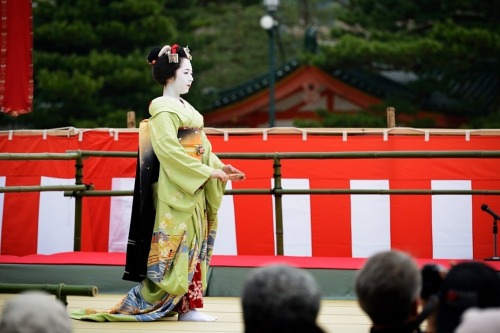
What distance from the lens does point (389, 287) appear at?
2736 mm

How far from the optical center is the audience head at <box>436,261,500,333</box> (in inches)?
104

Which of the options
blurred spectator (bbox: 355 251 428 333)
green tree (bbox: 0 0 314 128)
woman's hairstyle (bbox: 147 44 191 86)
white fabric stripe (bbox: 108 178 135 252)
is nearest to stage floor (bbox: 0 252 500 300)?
woman's hairstyle (bbox: 147 44 191 86)

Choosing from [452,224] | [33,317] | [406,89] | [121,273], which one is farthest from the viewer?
[406,89]

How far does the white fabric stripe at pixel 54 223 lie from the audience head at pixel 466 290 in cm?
532

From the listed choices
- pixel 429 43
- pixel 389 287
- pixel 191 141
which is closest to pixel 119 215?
pixel 191 141

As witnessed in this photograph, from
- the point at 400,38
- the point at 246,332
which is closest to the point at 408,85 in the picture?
the point at 400,38

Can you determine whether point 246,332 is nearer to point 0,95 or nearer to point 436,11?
point 0,95

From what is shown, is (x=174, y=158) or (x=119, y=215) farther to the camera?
(x=119, y=215)

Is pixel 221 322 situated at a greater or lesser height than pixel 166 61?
lesser

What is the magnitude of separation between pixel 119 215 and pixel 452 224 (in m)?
2.58

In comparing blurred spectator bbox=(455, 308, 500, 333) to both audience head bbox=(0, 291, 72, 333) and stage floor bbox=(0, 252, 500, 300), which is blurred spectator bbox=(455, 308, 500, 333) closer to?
audience head bbox=(0, 291, 72, 333)

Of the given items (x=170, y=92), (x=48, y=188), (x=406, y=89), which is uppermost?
(x=406, y=89)

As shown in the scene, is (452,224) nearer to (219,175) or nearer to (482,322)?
(219,175)

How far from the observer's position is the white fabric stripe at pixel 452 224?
289 inches
